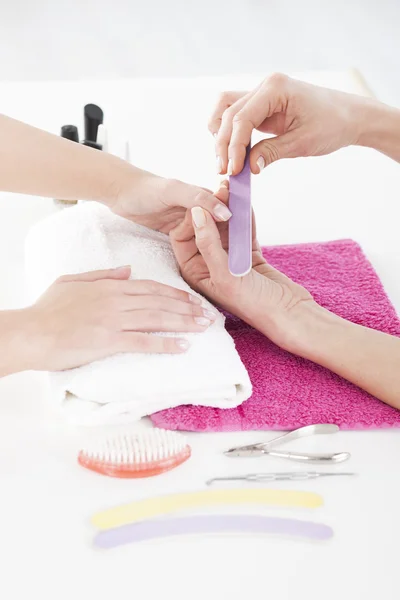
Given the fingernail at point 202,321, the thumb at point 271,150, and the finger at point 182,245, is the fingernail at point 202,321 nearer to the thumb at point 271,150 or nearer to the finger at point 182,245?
the finger at point 182,245

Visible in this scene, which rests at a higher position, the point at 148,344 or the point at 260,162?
the point at 260,162

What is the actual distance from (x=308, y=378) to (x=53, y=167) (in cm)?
48

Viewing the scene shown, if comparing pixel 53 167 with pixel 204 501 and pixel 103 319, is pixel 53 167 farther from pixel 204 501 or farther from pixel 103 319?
pixel 204 501

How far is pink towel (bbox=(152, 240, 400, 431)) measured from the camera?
91 centimetres

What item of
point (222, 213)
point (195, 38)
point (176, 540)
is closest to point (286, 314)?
point (222, 213)

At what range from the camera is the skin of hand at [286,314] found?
96 cm

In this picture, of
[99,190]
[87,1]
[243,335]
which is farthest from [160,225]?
[87,1]

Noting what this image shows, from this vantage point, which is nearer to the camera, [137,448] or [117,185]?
[137,448]

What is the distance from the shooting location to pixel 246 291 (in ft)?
3.34

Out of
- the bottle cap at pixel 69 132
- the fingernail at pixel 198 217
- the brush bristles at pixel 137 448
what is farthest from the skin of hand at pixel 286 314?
the bottle cap at pixel 69 132

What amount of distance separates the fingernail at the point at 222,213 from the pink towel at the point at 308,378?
149mm

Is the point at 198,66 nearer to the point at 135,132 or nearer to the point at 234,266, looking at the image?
the point at 135,132

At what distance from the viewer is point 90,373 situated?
890 millimetres

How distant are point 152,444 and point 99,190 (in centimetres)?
44
